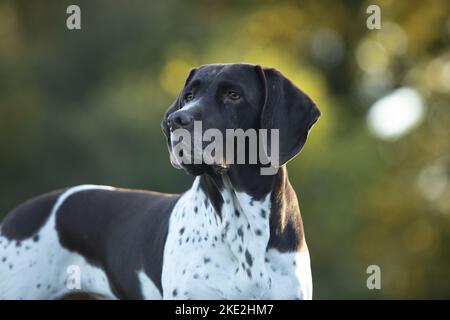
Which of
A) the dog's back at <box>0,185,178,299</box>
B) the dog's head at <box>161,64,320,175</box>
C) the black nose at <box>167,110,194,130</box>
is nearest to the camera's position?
the black nose at <box>167,110,194,130</box>

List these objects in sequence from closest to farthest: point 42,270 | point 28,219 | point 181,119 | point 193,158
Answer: point 181,119
point 193,158
point 42,270
point 28,219

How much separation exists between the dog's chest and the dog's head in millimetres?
361

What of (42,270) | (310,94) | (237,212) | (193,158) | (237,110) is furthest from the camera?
(310,94)

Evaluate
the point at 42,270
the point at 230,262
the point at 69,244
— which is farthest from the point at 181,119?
the point at 42,270

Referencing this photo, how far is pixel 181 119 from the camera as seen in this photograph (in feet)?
19.1

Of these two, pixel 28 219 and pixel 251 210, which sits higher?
pixel 251 210

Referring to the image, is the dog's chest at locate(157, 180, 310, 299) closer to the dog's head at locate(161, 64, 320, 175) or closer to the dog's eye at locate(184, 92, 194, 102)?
the dog's head at locate(161, 64, 320, 175)

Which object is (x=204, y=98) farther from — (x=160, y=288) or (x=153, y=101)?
(x=153, y=101)

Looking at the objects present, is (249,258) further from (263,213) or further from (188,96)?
(188,96)

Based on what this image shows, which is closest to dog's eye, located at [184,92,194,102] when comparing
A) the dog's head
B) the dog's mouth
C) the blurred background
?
the dog's head

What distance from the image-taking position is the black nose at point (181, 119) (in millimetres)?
5816

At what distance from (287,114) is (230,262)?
37.5 inches

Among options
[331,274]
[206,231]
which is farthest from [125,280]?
[331,274]

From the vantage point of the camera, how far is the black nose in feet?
19.1
